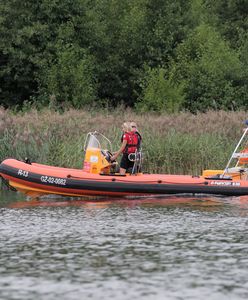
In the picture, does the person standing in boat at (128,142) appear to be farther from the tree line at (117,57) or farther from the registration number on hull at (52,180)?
the tree line at (117,57)

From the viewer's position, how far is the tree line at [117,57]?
30.6 meters

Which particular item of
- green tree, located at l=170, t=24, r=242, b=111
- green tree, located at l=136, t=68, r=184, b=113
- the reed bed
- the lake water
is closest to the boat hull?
the lake water

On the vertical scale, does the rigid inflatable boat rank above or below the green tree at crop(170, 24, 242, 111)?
below

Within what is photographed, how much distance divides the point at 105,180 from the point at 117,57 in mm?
16307

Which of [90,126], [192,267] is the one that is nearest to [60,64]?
Answer: [90,126]

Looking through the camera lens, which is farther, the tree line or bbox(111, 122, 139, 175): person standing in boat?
the tree line

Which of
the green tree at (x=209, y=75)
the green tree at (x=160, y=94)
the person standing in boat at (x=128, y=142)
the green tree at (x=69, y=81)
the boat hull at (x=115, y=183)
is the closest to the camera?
the boat hull at (x=115, y=183)

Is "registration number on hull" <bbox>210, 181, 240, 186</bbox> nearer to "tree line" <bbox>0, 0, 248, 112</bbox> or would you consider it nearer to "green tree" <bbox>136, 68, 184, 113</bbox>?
"tree line" <bbox>0, 0, 248, 112</bbox>

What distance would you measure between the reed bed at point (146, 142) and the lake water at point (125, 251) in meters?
2.68

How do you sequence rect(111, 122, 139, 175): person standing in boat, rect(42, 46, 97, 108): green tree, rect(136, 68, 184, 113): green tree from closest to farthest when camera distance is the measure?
rect(111, 122, 139, 175): person standing in boat, rect(136, 68, 184, 113): green tree, rect(42, 46, 97, 108): green tree

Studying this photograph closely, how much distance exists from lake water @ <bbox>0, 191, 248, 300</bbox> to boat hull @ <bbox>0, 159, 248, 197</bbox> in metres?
0.84

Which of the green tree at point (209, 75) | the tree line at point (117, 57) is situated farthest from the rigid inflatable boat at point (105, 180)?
the green tree at point (209, 75)

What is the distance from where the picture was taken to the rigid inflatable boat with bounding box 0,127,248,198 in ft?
58.1

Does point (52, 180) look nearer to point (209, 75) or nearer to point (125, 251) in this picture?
point (125, 251)
